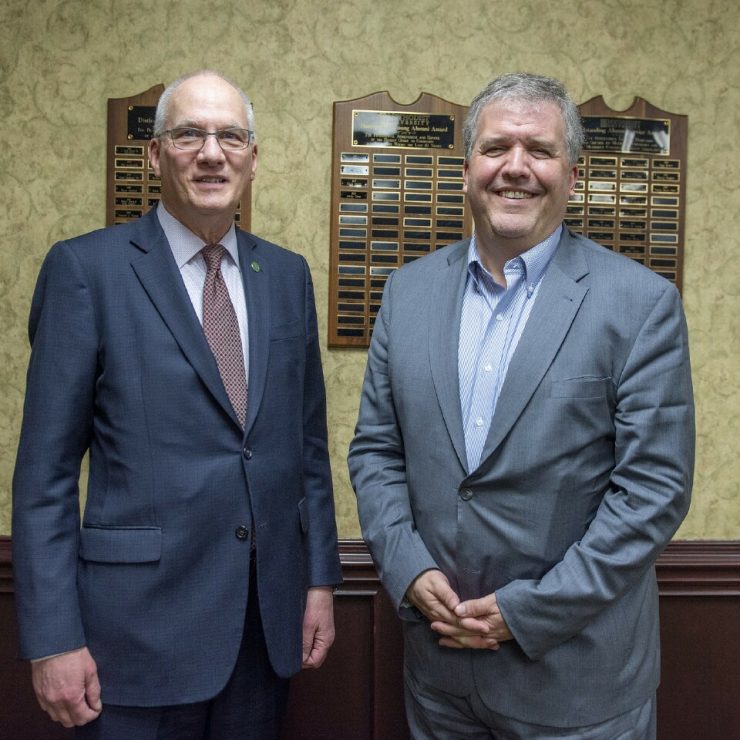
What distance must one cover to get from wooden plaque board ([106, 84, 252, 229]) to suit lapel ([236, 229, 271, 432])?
62 cm

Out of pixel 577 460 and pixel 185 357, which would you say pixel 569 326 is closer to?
pixel 577 460

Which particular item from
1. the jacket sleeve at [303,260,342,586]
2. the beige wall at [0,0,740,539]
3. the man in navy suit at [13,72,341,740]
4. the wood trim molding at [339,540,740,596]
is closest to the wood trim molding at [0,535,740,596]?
the wood trim molding at [339,540,740,596]

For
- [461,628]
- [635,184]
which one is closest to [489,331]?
[461,628]

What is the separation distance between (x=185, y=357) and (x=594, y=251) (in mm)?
809

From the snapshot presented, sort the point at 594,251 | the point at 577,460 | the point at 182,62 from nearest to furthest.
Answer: the point at 577,460, the point at 594,251, the point at 182,62

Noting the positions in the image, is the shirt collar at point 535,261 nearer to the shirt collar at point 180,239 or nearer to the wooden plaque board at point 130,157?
the shirt collar at point 180,239

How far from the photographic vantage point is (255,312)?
165cm

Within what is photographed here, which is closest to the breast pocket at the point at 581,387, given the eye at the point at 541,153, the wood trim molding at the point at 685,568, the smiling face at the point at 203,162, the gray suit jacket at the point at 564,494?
the gray suit jacket at the point at 564,494

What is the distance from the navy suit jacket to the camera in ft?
4.89

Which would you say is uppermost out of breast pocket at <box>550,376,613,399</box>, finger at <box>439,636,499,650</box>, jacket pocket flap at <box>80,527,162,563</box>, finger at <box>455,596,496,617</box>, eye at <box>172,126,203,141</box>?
eye at <box>172,126,203,141</box>

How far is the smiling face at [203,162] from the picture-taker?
1.56 metres

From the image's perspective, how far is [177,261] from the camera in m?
1.61

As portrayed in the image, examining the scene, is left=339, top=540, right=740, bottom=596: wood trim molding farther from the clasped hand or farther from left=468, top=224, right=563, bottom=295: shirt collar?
left=468, top=224, right=563, bottom=295: shirt collar

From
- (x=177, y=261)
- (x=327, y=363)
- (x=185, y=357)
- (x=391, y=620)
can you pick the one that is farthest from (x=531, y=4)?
(x=391, y=620)
